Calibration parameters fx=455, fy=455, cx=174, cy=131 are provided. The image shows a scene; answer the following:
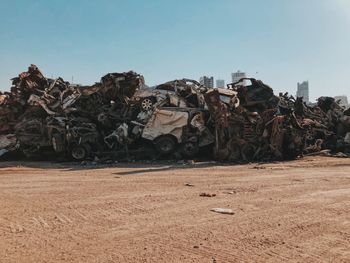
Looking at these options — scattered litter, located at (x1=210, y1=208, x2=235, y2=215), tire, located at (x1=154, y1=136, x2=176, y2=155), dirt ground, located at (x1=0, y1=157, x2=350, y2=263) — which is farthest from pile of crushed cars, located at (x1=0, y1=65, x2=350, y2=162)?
scattered litter, located at (x1=210, y1=208, x2=235, y2=215)

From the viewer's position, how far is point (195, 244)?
20.1 ft

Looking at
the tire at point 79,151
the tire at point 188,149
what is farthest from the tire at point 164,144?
the tire at point 79,151

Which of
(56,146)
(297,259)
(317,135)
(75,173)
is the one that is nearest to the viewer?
(297,259)

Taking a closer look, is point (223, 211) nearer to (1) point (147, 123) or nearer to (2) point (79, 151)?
(1) point (147, 123)

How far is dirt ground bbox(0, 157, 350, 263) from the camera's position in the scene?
19.1 feet

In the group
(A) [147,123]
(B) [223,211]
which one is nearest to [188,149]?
(A) [147,123]

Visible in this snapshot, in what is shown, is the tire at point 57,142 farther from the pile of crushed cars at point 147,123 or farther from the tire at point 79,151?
the tire at point 79,151

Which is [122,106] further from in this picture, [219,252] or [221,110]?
[219,252]

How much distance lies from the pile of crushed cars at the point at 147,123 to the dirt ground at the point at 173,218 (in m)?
4.07

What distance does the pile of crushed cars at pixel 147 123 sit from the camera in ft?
56.4

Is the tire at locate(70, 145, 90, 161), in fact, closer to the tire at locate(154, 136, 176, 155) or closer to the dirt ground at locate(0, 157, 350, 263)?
the tire at locate(154, 136, 176, 155)

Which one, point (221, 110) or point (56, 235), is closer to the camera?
point (56, 235)

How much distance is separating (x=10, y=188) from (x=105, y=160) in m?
6.48

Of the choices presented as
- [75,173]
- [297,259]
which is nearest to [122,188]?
[75,173]
